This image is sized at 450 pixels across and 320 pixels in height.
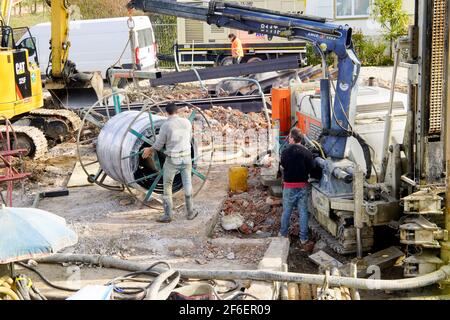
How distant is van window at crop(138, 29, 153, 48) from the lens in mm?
24742

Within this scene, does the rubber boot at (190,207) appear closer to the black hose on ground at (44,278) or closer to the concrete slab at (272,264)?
the concrete slab at (272,264)

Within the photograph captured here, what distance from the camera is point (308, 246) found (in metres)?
10.6

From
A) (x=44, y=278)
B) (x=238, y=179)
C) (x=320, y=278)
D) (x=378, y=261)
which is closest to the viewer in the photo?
(x=320, y=278)

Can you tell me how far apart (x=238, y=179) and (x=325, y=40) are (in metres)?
2.99

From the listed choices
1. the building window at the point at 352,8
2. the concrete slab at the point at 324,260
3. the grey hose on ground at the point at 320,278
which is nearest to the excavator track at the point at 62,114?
the concrete slab at the point at 324,260

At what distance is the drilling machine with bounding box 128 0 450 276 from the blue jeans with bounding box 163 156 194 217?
5.77 ft

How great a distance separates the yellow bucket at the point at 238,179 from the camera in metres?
12.8

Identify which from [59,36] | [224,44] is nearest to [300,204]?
[59,36]

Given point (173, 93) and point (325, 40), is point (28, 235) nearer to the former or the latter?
point (325, 40)

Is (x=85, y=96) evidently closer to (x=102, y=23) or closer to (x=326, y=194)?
(x=102, y=23)

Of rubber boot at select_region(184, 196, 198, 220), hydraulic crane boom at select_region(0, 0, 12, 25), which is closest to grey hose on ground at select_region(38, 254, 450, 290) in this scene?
rubber boot at select_region(184, 196, 198, 220)

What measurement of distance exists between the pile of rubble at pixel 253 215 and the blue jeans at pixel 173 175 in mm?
705

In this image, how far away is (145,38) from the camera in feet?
83.0
